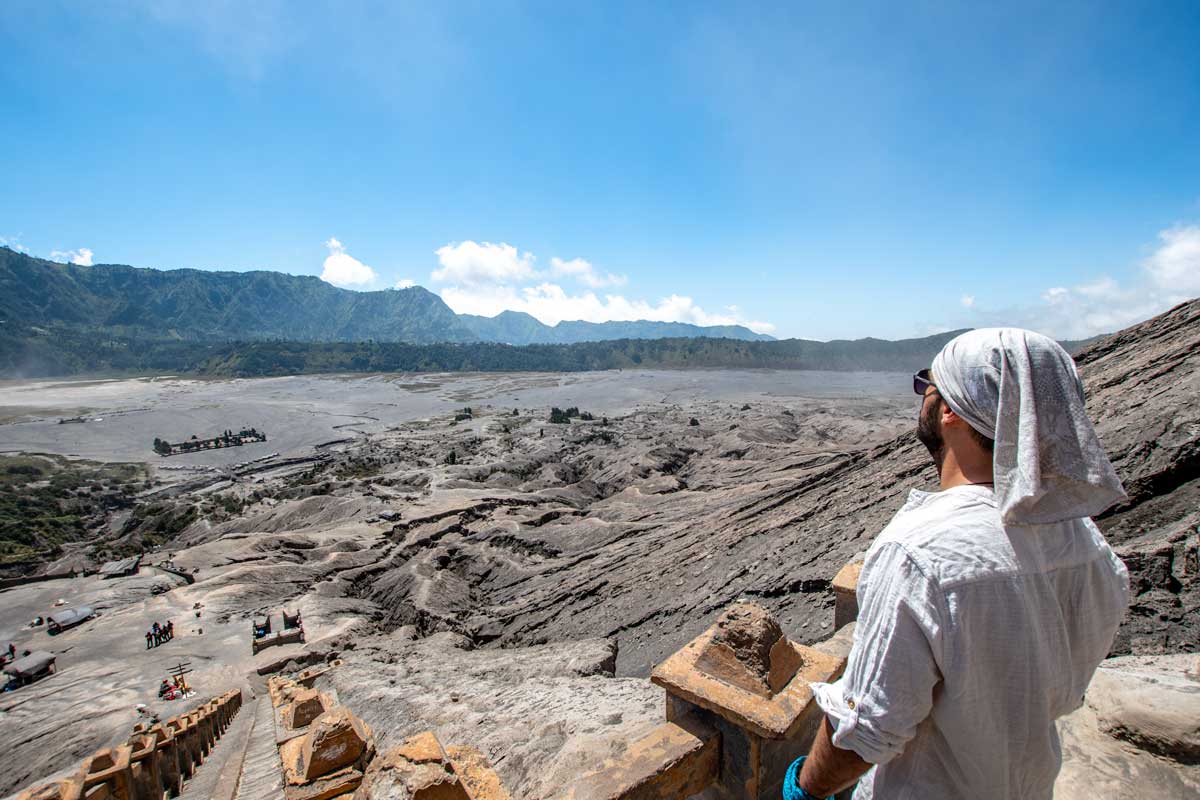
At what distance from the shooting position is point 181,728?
273 inches

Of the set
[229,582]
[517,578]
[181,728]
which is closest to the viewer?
[181,728]

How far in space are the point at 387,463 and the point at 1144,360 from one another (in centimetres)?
3973

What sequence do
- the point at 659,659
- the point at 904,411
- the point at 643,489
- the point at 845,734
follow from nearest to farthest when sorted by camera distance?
1. the point at 845,734
2. the point at 659,659
3. the point at 643,489
4. the point at 904,411

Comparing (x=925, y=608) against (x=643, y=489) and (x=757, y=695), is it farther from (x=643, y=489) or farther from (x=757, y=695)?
(x=643, y=489)

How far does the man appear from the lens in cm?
130

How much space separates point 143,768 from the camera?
5.25m

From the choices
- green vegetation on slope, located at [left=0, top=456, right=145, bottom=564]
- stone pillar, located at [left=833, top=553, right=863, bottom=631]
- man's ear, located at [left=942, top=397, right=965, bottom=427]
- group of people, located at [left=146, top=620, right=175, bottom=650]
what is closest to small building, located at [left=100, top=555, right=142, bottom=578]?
group of people, located at [left=146, top=620, right=175, bottom=650]

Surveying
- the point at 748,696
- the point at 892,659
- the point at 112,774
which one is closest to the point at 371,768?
the point at 748,696

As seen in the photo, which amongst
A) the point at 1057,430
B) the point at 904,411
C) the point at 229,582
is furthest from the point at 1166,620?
the point at 904,411

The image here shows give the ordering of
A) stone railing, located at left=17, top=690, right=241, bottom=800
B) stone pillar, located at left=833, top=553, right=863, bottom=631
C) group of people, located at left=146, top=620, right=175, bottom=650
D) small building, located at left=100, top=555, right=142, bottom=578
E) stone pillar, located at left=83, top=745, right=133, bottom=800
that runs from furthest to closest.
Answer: small building, located at left=100, top=555, right=142, bottom=578
group of people, located at left=146, top=620, right=175, bottom=650
stone pillar, located at left=83, top=745, right=133, bottom=800
stone railing, located at left=17, top=690, right=241, bottom=800
stone pillar, located at left=833, top=553, right=863, bottom=631

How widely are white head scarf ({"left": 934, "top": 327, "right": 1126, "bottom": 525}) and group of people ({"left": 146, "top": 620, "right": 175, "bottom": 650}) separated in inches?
808

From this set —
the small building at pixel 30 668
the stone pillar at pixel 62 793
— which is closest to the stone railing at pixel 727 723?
the stone pillar at pixel 62 793

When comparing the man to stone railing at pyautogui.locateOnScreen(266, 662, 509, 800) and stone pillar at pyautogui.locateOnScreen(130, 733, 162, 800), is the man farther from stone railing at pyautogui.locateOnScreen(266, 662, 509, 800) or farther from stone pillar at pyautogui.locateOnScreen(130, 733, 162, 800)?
stone pillar at pyautogui.locateOnScreen(130, 733, 162, 800)

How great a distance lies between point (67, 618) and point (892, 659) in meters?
25.6
